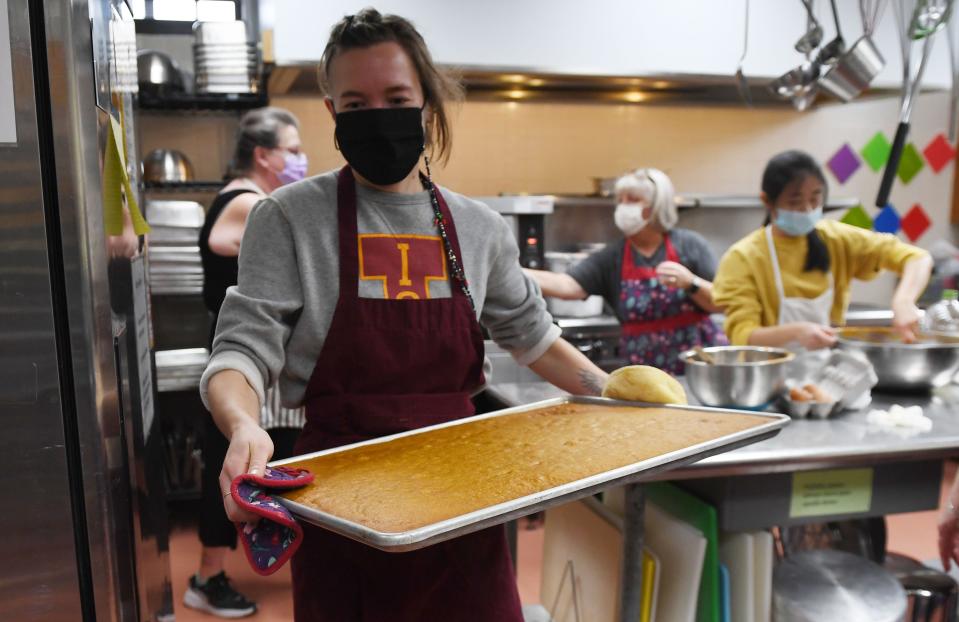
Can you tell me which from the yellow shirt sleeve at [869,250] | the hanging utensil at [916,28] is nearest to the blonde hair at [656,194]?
the yellow shirt sleeve at [869,250]

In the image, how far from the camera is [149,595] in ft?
4.14

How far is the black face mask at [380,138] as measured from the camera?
3.58 ft

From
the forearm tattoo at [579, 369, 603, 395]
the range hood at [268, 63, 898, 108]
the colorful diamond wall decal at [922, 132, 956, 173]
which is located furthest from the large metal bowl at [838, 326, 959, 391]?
the colorful diamond wall decal at [922, 132, 956, 173]

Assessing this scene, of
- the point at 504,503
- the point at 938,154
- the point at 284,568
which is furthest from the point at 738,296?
the point at 938,154

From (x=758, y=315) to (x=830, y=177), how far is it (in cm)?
248

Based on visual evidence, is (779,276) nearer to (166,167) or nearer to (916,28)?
(916,28)

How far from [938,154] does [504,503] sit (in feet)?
15.2

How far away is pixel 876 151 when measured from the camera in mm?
4418

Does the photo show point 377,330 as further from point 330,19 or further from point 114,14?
point 330,19

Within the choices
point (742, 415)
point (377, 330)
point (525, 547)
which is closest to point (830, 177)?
point (525, 547)

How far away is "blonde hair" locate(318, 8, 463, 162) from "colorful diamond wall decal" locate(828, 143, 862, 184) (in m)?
3.77

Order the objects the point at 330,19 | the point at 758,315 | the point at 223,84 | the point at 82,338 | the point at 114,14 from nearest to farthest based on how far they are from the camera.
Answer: the point at 82,338 → the point at 114,14 → the point at 758,315 → the point at 330,19 → the point at 223,84

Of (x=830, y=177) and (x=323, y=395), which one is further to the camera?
(x=830, y=177)

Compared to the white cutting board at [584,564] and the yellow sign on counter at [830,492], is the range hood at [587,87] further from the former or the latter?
the yellow sign on counter at [830,492]
